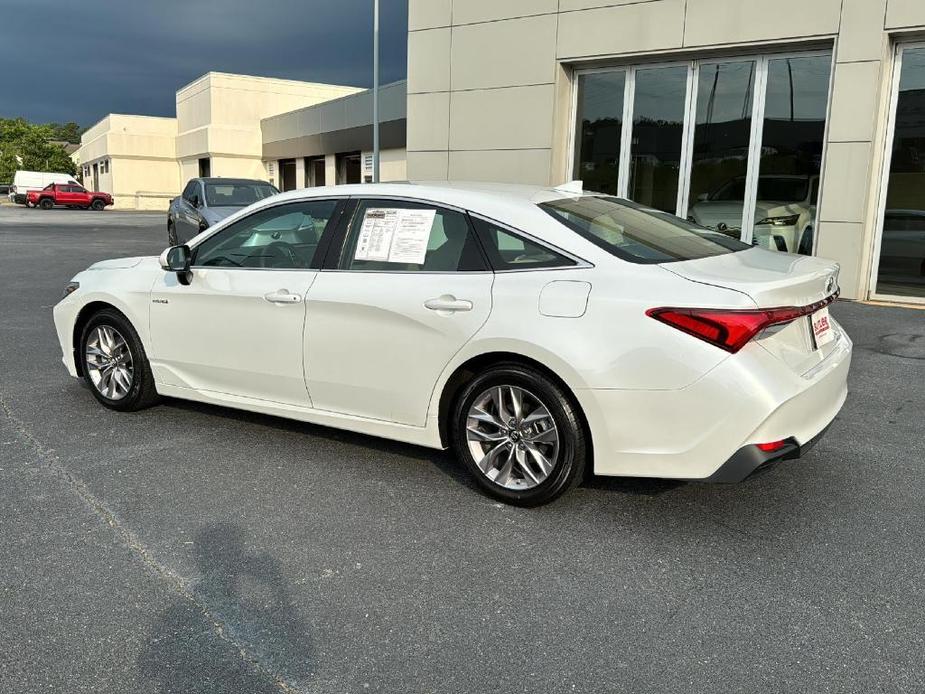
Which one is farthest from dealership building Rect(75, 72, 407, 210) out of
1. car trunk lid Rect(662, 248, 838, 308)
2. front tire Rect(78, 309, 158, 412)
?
car trunk lid Rect(662, 248, 838, 308)

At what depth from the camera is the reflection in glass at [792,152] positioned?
11.3 m

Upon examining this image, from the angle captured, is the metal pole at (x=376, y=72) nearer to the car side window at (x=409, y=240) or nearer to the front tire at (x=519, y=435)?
the car side window at (x=409, y=240)

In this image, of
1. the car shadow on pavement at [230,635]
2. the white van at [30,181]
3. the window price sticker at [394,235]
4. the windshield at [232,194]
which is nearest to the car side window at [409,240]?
the window price sticker at [394,235]

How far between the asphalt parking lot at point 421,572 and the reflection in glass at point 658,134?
834 centimetres

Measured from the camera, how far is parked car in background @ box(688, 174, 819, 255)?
11.5 m

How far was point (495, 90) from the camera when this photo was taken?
1407cm

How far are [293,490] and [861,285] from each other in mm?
9380

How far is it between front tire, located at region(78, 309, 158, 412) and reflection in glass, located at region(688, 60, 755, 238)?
9184 millimetres

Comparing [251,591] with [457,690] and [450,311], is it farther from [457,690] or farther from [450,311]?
[450,311]

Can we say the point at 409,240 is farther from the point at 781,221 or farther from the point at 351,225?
the point at 781,221

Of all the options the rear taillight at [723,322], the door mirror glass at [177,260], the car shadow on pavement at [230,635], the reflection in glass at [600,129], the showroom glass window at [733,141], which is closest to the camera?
the car shadow on pavement at [230,635]

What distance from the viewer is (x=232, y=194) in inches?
653

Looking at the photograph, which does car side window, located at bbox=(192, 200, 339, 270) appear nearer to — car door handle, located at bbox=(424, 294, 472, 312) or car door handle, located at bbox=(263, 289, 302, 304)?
car door handle, located at bbox=(263, 289, 302, 304)

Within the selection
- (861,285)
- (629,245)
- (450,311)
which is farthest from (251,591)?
(861,285)
